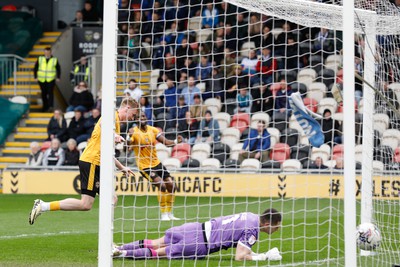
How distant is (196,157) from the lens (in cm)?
2366

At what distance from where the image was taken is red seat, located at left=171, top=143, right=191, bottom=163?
77.2 ft

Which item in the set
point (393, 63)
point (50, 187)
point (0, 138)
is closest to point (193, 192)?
point (50, 187)

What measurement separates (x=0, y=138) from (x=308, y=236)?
1495 cm

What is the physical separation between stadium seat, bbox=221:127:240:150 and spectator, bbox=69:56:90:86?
6810 mm

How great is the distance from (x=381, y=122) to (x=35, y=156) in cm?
1077

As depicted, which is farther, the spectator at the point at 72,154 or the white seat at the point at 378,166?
the spectator at the point at 72,154

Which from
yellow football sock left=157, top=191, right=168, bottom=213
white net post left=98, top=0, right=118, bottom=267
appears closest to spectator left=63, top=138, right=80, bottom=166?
yellow football sock left=157, top=191, right=168, bottom=213

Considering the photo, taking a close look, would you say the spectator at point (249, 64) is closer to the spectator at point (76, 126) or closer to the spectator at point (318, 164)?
the spectator at point (318, 164)

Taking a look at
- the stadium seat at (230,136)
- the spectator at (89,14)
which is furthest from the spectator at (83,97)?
the stadium seat at (230,136)

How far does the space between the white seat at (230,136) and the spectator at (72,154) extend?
12.8 feet

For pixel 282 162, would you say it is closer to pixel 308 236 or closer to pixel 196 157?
pixel 196 157

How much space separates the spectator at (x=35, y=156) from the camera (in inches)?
1007

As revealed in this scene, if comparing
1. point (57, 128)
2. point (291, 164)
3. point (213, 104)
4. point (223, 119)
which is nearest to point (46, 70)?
point (57, 128)

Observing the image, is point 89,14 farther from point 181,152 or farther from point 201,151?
point 201,151
